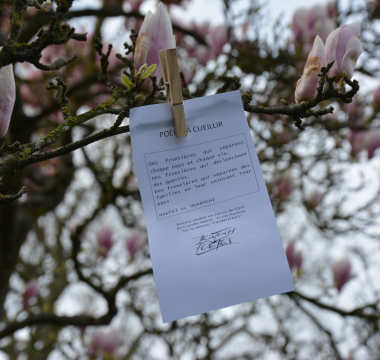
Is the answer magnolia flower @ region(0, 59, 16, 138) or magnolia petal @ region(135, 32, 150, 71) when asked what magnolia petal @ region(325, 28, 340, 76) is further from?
magnolia flower @ region(0, 59, 16, 138)

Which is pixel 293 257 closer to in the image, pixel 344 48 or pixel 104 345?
pixel 104 345

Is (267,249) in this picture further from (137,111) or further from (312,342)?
(312,342)

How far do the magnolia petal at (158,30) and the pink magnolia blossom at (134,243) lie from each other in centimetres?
208

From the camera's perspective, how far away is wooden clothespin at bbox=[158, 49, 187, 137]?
53cm

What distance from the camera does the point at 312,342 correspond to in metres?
3.26

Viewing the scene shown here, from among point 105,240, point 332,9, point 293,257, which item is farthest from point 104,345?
point 332,9

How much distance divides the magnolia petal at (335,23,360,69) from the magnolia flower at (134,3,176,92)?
33 cm

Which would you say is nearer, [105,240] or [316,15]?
[316,15]

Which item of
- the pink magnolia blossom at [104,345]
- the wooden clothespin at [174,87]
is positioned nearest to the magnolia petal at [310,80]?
the wooden clothespin at [174,87]

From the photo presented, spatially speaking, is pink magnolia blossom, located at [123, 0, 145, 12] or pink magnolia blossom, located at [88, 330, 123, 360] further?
pink magnolia blossom, located at [88, 330, 123, 360]

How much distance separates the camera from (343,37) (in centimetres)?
62

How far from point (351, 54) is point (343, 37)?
1.5 inches

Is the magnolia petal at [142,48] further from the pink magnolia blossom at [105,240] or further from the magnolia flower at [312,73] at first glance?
the pink magnolia blossom at [105,240]
